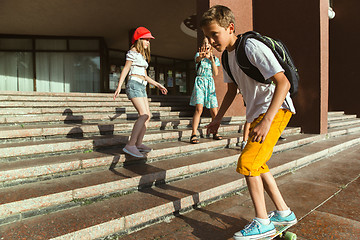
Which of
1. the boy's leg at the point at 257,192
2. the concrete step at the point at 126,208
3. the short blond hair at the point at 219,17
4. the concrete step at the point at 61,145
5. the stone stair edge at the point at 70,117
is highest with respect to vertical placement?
the short blond hair at the point at 219,17

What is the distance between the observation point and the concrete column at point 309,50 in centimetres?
661

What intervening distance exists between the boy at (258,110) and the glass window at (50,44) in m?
14.7

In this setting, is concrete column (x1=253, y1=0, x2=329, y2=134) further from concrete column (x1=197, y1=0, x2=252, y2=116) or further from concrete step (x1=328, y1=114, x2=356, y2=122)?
concrete step (x1=328, y1=114, x2=356, y2=122)

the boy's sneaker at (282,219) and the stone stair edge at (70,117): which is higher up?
the stone stair edge at (70,117)

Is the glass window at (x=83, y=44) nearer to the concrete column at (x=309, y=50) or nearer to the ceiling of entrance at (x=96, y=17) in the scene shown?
the ceiling of entrance at (x=96, y=17)

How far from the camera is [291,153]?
4848 mm

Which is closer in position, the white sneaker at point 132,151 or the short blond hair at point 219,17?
the short blond hair at point 219,17

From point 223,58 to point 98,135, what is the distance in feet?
9.73

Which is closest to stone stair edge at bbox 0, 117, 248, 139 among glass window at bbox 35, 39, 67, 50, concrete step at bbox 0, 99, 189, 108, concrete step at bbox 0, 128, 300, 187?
concrete step at bbox 0, 128, 300, 187

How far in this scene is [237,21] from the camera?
23.6 ft

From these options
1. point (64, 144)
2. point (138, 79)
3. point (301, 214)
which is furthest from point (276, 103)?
point (64, 144)

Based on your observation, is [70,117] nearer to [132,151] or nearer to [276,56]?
[132,151]

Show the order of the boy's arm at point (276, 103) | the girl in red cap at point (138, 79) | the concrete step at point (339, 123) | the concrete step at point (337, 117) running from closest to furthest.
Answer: the boy's arm at point (276, 103) < the girl in red cap at point (138, 79) < the concrete step at point (339, 123) < the concrete step at point (337, 117)

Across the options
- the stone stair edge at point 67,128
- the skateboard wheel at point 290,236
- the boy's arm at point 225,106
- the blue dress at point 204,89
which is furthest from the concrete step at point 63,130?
the skateboard wheel at point 290,236
